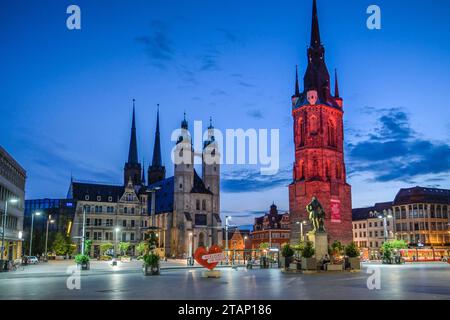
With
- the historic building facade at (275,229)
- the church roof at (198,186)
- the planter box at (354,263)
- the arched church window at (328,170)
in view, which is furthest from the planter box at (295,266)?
the historic building facade at (275,229)

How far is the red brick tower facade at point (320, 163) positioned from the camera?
10831 centimetres

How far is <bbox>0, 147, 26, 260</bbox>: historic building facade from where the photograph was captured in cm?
6078

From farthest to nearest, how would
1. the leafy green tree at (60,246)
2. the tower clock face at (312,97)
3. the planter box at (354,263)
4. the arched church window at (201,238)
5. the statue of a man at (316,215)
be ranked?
the tower clock face at (312,97)
the arched church window at (201,238)
the leafy green tree at (60,246)
the planter box at (354,263)
the statue of a man at (316,215)

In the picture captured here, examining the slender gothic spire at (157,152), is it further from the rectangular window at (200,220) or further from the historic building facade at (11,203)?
the historic building facade at (11,203)

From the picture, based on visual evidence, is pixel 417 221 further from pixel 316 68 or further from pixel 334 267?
pixel 334 267

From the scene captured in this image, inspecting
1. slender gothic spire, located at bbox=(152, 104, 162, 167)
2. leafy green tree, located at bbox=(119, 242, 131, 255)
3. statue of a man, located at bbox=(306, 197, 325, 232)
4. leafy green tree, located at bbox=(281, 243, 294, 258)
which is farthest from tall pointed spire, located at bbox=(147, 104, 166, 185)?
statue of a man, located at bbox=(306, 197, 325, 232)

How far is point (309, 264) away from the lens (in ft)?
117

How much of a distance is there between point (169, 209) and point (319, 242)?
7855 cm

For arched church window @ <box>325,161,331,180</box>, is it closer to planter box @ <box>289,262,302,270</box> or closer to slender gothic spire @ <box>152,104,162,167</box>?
slender gothic spire @ <box>152,104,162,167</box>

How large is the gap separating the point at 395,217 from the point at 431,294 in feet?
370

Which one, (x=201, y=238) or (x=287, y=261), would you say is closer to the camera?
(x=287, y=261)

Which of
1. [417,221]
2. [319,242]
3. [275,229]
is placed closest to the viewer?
[319,242]

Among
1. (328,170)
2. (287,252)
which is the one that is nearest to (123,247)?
(328,170)

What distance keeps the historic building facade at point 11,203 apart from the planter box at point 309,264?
123ft
